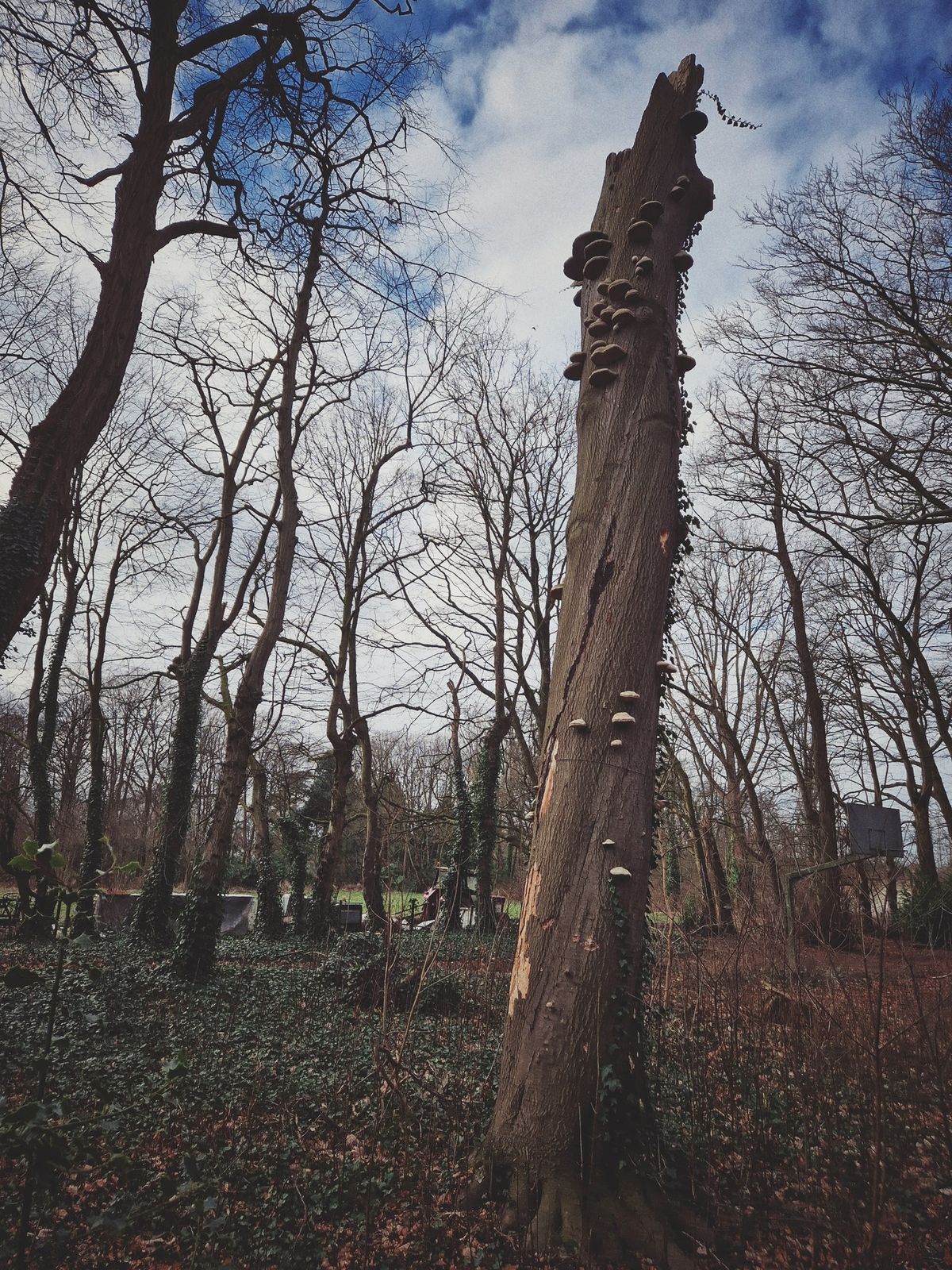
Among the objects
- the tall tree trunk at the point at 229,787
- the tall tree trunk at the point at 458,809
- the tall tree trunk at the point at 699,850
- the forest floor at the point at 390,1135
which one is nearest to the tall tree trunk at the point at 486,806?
the tall tree trunk at the point at 458,809

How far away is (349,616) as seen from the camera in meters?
14.8

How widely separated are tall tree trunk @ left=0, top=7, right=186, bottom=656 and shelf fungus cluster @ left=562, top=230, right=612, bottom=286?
3.05 meters

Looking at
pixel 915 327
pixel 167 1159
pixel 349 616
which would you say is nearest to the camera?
pixel 167 1159

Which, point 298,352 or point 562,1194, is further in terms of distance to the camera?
point 298,352

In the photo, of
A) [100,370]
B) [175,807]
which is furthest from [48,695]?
[100,370]

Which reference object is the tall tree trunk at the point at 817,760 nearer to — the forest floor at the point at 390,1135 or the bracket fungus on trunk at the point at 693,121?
the forest floor at the point at 390,1135

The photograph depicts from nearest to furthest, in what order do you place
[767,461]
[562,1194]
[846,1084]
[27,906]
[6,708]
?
[27,906] < [562,1194] < [846,1084] < [767,461] < [6,708]

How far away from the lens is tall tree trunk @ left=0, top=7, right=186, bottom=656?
13.1ft

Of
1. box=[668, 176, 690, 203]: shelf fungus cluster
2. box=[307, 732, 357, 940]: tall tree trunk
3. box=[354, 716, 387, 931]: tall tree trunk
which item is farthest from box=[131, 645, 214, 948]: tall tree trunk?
box=[668, 176, 690, 203]: shelf fungus cluster

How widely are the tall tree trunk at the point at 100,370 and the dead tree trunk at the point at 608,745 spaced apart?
121 inches

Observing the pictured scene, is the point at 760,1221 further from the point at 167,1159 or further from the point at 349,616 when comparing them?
the point at 349,616

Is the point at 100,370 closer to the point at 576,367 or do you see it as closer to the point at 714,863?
the point at 576,367

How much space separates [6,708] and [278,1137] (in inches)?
956

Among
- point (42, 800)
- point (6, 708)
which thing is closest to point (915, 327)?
point (42, 800)
